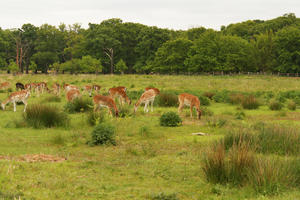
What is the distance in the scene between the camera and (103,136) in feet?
39.4

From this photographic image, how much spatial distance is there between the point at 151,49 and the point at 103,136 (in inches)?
2871

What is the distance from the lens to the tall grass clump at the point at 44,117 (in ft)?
48.3

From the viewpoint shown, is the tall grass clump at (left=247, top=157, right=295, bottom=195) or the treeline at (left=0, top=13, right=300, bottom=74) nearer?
the tall grass clump at (left=247, top=157, right=295, bottom=195)

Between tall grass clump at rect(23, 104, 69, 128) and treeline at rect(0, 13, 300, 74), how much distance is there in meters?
45.6

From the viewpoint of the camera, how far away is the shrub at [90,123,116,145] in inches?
473

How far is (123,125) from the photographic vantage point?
1558 centimetres

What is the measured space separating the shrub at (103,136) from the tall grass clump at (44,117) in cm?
328

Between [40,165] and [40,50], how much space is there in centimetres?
7787

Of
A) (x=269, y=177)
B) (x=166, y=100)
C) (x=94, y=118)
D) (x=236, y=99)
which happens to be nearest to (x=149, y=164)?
(x=269, y=177)

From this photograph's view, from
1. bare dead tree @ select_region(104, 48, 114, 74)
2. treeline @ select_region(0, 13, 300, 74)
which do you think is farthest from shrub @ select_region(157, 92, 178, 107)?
bare dead tree @ select_region(104, 48, 114, 74)

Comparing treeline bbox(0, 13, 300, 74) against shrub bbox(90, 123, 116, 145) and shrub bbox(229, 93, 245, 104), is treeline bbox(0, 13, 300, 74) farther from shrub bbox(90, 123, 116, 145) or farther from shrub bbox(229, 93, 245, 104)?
shrub bbox(90, 123, 116, 145)

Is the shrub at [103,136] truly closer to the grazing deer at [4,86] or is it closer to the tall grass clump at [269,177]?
the tall grass clump at [269,177]

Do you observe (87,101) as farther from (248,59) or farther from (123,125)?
(248,59)

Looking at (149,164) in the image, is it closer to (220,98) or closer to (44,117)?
(44,117)
